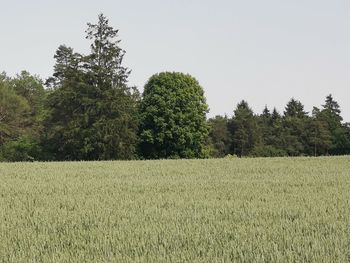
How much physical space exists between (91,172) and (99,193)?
352 inches

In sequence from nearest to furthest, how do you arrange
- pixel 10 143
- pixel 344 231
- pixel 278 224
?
pixel 344 231 < pixel 278 224 < pixel 10 143

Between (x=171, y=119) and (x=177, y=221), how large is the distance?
161 ft

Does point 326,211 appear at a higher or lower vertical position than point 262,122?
lower

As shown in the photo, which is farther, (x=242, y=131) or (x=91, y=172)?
(x=242, y=131)

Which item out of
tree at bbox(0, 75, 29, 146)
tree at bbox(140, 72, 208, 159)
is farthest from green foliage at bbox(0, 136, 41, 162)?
tree at bbox(140, 72, 208, 159)

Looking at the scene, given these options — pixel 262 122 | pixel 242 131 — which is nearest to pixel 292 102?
pixel 262 122

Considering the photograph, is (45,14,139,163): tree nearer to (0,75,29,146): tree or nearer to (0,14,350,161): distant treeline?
(0,14,350,161): distant treeline

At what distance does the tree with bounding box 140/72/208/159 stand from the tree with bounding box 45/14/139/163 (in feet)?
6.91

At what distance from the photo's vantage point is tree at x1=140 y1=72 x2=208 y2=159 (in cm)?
5872

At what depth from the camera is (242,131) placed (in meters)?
103

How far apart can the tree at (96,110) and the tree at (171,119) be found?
2.11m

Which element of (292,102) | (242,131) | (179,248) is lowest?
(179,248)

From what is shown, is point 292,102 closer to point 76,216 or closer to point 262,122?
point 262,122

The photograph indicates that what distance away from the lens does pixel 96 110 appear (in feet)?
178
